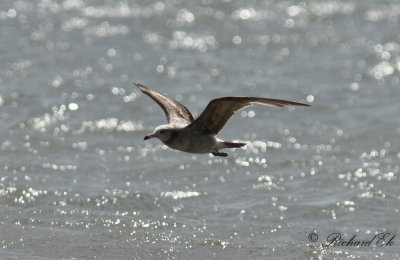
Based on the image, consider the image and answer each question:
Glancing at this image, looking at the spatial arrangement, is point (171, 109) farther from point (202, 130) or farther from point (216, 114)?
point (216, 114)

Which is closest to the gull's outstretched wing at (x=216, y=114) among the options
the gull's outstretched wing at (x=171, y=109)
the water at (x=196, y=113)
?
the gull's outstretched wing at (x=171, y=109)

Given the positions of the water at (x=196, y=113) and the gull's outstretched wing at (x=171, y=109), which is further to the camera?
the water at (x=196, y=113)

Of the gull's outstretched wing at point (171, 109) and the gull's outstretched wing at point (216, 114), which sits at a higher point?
the gull's outstretched wing at point (171, 109)

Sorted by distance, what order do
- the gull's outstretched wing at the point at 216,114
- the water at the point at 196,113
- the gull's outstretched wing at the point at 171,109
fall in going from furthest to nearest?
the water at the point at 196,113 < the gull's outstretched wing at the point at 171,109 < the gull's outstretched wing at the point at 216,114

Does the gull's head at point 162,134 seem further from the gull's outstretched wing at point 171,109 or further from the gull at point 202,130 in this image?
the gull's outstretched wing at point 171,109

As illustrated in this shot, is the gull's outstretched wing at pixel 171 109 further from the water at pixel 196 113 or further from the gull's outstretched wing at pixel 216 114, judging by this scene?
the water at pixel 196 113

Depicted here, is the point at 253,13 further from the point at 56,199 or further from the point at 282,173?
the point at 56,199

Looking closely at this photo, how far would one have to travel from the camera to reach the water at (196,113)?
9.21 m

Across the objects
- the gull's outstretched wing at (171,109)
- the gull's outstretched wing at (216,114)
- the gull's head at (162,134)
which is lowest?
the gull's head at (162,134)

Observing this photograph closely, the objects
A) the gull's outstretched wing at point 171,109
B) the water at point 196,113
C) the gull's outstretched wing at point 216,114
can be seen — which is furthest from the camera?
the water at point 196,113

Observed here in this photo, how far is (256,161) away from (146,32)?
24.9ft

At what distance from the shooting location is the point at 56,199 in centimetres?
1008

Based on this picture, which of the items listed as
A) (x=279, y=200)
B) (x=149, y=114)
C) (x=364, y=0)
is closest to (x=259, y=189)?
(x=279, y=200)

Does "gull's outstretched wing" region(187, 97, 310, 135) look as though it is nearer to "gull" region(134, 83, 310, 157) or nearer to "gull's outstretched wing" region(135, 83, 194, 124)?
"gull" region(134, 83, 310, 157)
